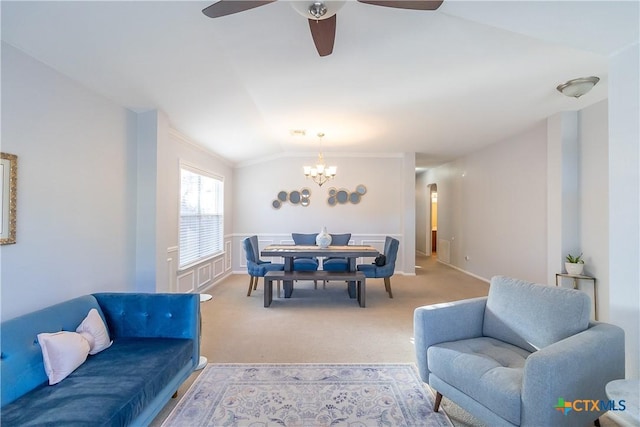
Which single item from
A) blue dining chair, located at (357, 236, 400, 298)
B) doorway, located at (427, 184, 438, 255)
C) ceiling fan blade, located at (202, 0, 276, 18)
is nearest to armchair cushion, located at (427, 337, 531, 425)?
ceiling fan blade, located at (202, 0, 276, 18)

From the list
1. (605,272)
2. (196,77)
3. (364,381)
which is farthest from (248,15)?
(605,272)

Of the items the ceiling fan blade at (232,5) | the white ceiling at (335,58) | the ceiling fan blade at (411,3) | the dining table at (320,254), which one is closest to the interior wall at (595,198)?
the white ceiling at (335,58)

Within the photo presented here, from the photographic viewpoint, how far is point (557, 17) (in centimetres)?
168

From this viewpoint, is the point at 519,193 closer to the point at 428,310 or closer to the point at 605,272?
the point at 605,272

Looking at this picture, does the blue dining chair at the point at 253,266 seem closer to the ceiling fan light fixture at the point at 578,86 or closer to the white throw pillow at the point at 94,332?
the white throw pillow at the point at 94,332

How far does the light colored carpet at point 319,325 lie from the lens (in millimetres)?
2580

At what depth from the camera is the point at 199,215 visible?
4711 mm

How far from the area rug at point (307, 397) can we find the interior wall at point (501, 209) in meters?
3.33

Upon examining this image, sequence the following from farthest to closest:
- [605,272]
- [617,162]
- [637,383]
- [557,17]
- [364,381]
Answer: [605,272]
[364,381]
[617,162]
[557,17]
[637,383]

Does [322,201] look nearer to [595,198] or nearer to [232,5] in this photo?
[595,198]

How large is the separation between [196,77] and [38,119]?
4.09 feet

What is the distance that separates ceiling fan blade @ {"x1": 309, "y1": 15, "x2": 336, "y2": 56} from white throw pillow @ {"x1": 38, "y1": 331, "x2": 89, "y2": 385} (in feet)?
7.79

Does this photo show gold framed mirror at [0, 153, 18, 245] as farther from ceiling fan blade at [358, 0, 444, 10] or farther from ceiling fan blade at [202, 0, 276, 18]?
ceiling fan blade at [358, 0, 444, 10]

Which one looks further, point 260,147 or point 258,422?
point 260,147
